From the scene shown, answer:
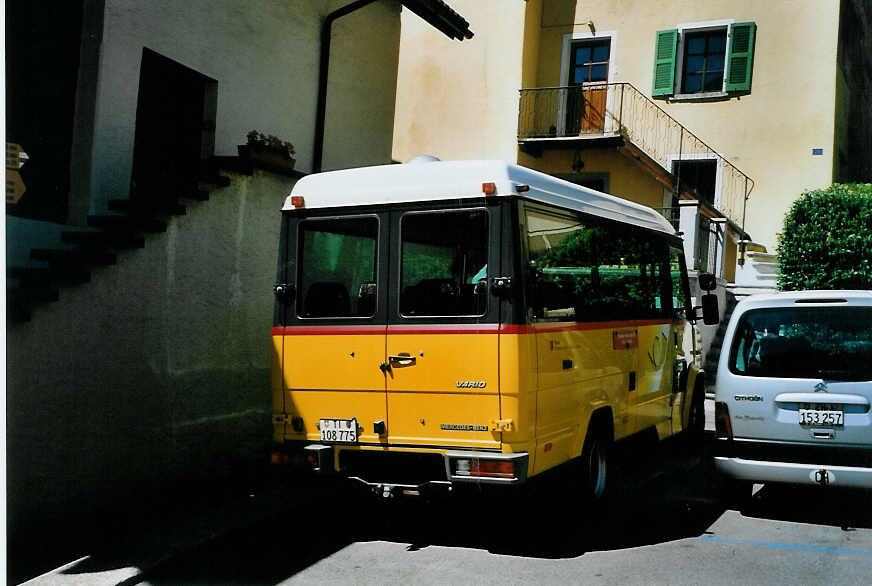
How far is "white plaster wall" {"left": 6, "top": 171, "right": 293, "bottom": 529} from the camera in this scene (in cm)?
617

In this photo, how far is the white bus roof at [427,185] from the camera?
6.31 meters

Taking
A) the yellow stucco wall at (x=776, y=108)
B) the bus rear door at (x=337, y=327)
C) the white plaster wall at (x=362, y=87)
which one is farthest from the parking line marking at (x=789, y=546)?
the yellow stucco wall at (x=776, y=108)

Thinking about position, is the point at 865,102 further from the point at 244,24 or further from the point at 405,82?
the point at 244,24

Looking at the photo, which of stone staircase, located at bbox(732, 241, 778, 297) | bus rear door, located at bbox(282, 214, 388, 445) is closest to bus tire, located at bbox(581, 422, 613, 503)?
bus rear door, located at bbox(282, 214, 388, 445)

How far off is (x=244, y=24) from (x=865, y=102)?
21.0 metres

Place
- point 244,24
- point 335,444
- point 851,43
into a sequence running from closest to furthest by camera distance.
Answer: point 335,444, point 244,24, point 851,43

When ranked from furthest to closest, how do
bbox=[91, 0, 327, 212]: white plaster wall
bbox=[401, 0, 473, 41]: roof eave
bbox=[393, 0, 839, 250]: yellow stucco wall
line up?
bbox=[393, 0, 839, 250]: yellow stucco wall < bbox=[401, 0, 473, 41]: roof eave < bbox=[91, 0, 327, 212]: white plaster wall

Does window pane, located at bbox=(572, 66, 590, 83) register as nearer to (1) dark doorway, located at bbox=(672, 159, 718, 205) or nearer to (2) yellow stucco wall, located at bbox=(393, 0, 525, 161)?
(2) yellow stucco wall, located at bbox=(393, 0, 525, 161)

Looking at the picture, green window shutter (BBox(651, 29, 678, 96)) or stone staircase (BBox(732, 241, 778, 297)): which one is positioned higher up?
green window shutter (BBox(651, 29, 678, 96))

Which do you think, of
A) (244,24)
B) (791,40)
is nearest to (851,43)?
(791,40)

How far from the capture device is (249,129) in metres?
10.5

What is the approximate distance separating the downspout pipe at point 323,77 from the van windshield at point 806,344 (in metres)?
6.19

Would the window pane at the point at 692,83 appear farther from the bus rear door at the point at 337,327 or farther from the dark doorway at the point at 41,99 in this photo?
the bus rear door at the point at 337,327

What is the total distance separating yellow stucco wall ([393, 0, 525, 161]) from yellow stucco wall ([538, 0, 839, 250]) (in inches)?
146
